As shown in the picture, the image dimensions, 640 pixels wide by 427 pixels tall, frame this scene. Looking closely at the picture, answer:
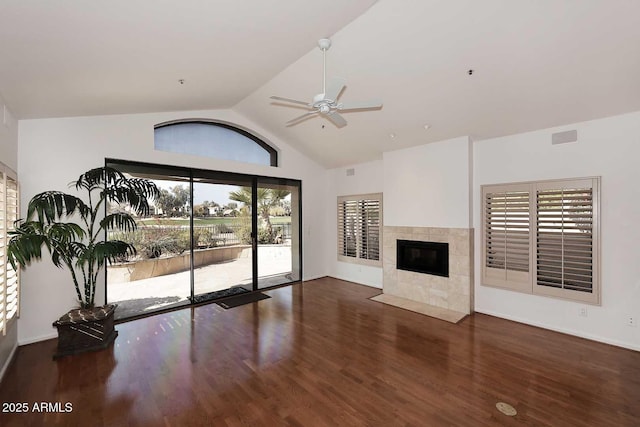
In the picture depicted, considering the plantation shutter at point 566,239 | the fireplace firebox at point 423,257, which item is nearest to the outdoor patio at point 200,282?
the fireplace firebox at point 423,257

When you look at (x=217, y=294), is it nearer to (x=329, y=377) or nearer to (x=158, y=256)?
(x=158, y=256)

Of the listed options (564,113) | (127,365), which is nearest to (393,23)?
(564,113)

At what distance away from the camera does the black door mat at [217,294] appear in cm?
499

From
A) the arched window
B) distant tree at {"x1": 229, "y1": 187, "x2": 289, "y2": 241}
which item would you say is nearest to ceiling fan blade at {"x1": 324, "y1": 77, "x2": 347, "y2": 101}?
the arched window

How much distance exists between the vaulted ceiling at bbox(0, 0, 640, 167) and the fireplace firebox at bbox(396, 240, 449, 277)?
6.70ft

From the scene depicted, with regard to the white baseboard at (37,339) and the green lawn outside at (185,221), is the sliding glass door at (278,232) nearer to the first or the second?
the green lawn outside at (185,221)

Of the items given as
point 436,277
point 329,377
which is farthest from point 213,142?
point 436,277

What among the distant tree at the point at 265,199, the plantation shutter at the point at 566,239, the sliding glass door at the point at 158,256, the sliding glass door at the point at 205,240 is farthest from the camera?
the distant tree at the point at 265,199

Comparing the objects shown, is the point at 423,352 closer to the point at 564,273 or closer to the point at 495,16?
the point at 564,273

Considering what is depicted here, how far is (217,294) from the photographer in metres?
5.24

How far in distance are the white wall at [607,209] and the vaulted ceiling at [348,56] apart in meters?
0.25

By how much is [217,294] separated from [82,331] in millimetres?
2182

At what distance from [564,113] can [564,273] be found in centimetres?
216

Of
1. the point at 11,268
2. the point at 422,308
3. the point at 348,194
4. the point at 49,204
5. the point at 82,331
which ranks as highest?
the point at 348,194
